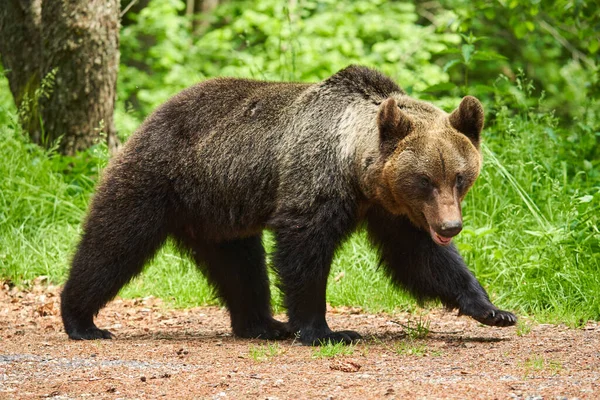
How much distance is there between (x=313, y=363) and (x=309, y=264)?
0.98 m

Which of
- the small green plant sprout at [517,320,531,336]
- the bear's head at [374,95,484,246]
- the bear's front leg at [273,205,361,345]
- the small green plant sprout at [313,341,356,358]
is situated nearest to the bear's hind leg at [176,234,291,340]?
the bear's front leg at [273,205,361,345]

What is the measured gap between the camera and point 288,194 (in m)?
5.92

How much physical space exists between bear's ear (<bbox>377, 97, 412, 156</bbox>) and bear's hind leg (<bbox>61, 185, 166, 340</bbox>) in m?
1.84

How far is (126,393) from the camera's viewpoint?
420 cm

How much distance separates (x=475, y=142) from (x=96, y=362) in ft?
9.05

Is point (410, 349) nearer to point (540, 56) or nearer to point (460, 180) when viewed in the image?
point (460, 180)

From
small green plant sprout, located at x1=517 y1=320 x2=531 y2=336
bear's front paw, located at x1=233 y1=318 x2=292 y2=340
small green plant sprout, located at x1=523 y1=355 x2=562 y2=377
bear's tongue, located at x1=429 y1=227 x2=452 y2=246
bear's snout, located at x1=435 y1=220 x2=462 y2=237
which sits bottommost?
bear's front paw, located at x1=233 y1=318 x2=292 y2=340

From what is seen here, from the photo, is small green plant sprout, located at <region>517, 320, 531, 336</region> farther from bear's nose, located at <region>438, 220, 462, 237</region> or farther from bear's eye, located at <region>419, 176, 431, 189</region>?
bear's eye, located at <region>419, 176, 431, 189</region>

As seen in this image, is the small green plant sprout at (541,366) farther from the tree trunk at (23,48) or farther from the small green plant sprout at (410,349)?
the tree trunk at (23,48)

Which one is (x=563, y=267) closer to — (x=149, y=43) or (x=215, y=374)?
(x=215, y=374)

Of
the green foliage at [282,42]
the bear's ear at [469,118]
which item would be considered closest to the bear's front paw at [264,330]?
the bear's ear at [469,118]

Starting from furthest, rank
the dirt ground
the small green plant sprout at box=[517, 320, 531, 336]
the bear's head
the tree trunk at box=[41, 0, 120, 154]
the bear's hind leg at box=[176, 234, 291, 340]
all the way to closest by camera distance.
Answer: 1. the tree trunk at box=[41, 0, 120, 154]
2. the bear's hind leg at box=[176, 234, 291, 340]
3. the small green plant sprout at box=[517, 320, 531, 336]
4. the bear's head
5. the dirt ground

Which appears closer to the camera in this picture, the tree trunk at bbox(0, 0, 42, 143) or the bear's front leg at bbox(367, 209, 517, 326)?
the bear's front leg at bbox(367, 209, 517, 326)

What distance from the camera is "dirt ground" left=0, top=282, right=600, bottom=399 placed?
4.14 meters
